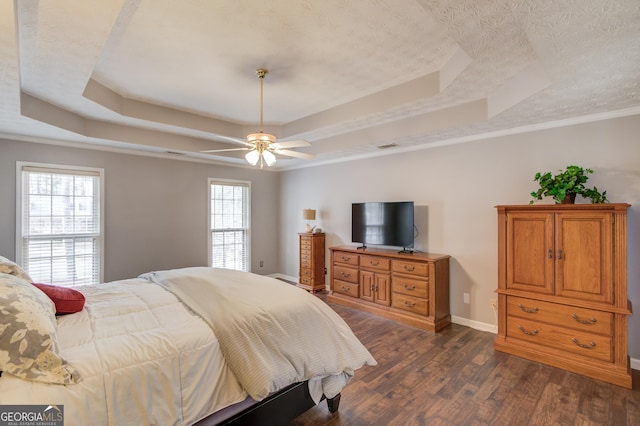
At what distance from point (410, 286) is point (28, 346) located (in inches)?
142

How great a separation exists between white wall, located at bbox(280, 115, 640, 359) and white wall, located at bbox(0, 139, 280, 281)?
2570 mm

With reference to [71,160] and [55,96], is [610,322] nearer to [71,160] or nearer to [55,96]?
[55,96]

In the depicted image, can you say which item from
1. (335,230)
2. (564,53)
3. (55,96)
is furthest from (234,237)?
(564,53)

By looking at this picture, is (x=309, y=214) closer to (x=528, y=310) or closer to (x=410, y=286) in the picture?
(x=410, y=286)

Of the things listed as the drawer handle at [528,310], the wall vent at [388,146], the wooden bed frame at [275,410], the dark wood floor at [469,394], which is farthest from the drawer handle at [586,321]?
the wall vent at [388,146]

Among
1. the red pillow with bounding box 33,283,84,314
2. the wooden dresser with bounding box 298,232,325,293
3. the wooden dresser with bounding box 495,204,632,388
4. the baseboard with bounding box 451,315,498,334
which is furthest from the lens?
the wooden dresser with bounding box 298,232,325,293

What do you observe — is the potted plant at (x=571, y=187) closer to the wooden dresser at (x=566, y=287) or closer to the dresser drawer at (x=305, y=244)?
the wooden dresser at (x=566, y=287)

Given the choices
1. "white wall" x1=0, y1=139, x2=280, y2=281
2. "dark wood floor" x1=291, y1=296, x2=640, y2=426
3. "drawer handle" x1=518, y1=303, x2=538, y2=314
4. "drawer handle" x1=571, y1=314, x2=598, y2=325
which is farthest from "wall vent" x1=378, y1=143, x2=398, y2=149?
"white wall" x1=0, y1=139, x2=280, y2=281

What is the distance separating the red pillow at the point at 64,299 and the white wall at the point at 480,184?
389 cm

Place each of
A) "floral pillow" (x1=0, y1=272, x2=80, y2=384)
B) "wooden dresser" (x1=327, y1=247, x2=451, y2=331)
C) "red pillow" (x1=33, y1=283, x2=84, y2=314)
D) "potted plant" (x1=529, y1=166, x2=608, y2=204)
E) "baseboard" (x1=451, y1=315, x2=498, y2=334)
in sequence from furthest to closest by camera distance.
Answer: "wooden dresser" (x1=327, y1=247, x2=451, y2=331), "baseboard" (x1=451, y1=315, x2=498, y2=334), "potted plant" (x1=529, y1=166, x2=608, y2=204), "red pillow" (x1=33, y1=283, x2=84, y2=314), "floral pillow" (x1=0, y1=272, x2=80, y2=384)

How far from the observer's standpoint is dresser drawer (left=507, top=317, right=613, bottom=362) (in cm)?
261

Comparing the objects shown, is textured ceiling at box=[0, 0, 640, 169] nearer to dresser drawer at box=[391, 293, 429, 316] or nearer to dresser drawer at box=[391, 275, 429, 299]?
dresser drawer at box=[391, 275, 429, 299]

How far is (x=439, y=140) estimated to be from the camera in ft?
13.2

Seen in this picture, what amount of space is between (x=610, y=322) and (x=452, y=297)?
1.62m
